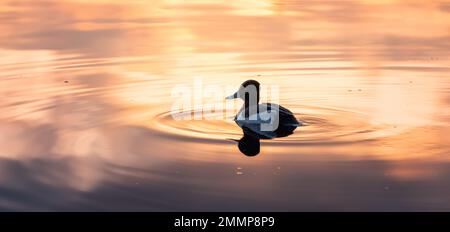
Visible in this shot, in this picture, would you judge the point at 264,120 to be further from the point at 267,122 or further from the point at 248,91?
the point at 248,91

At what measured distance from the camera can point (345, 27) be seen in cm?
1952

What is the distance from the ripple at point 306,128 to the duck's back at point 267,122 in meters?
0.13

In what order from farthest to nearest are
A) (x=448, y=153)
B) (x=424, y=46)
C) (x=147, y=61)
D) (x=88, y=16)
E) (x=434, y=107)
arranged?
(x=88, y=16)
(x=424, y=46)
(x=147, y=61)
(x=434, y=107)
(x=448, y=153)

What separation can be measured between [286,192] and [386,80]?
6.13 metres

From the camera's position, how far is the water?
911cm

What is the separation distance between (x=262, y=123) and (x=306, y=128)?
75 cm

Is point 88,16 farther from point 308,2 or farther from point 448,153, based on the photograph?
point 448,153

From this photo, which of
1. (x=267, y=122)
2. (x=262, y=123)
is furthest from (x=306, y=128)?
(x=262, y=123)

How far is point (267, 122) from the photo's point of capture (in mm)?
12109

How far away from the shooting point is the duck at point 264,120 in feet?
38.0

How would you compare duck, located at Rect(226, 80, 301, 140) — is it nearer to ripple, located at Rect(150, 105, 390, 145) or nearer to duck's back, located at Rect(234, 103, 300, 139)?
duck's back, located at Rect(234, 103, 300, 139)

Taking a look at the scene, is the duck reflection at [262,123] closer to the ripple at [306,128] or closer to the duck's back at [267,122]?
the duck's back at [267,122]

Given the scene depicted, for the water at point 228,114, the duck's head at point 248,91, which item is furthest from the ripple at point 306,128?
the duck's head at point 248,91
